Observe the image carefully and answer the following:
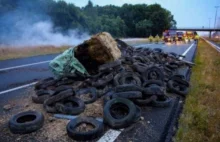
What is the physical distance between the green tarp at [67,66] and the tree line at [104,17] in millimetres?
21557

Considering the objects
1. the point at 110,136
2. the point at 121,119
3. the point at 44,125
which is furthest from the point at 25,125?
the point at 121,119

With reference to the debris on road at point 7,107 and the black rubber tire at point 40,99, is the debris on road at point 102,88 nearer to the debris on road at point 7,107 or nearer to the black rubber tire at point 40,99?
the black rubber tire at point 40,99

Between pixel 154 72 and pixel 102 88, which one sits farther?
pixel 154 72

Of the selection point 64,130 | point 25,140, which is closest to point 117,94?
point 64,130

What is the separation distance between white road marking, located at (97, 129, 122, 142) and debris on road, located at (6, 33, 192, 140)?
0.11 m

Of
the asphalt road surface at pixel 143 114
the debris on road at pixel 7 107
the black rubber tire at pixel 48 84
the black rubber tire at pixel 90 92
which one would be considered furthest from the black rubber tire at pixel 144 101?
the debris on road at pixel 7 107

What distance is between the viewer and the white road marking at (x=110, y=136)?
421 centimetres

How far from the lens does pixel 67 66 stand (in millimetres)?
8172

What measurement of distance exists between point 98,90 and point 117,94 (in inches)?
46.5

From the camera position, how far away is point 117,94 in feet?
19.2

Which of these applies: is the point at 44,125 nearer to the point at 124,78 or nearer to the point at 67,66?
the point at 124,78

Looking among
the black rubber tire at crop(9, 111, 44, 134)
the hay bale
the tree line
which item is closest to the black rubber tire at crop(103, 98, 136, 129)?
the black rubber tire at crop(9, 111, 44, 134)

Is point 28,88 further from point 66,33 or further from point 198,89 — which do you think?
point 66,33

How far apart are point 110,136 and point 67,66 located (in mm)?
4200
